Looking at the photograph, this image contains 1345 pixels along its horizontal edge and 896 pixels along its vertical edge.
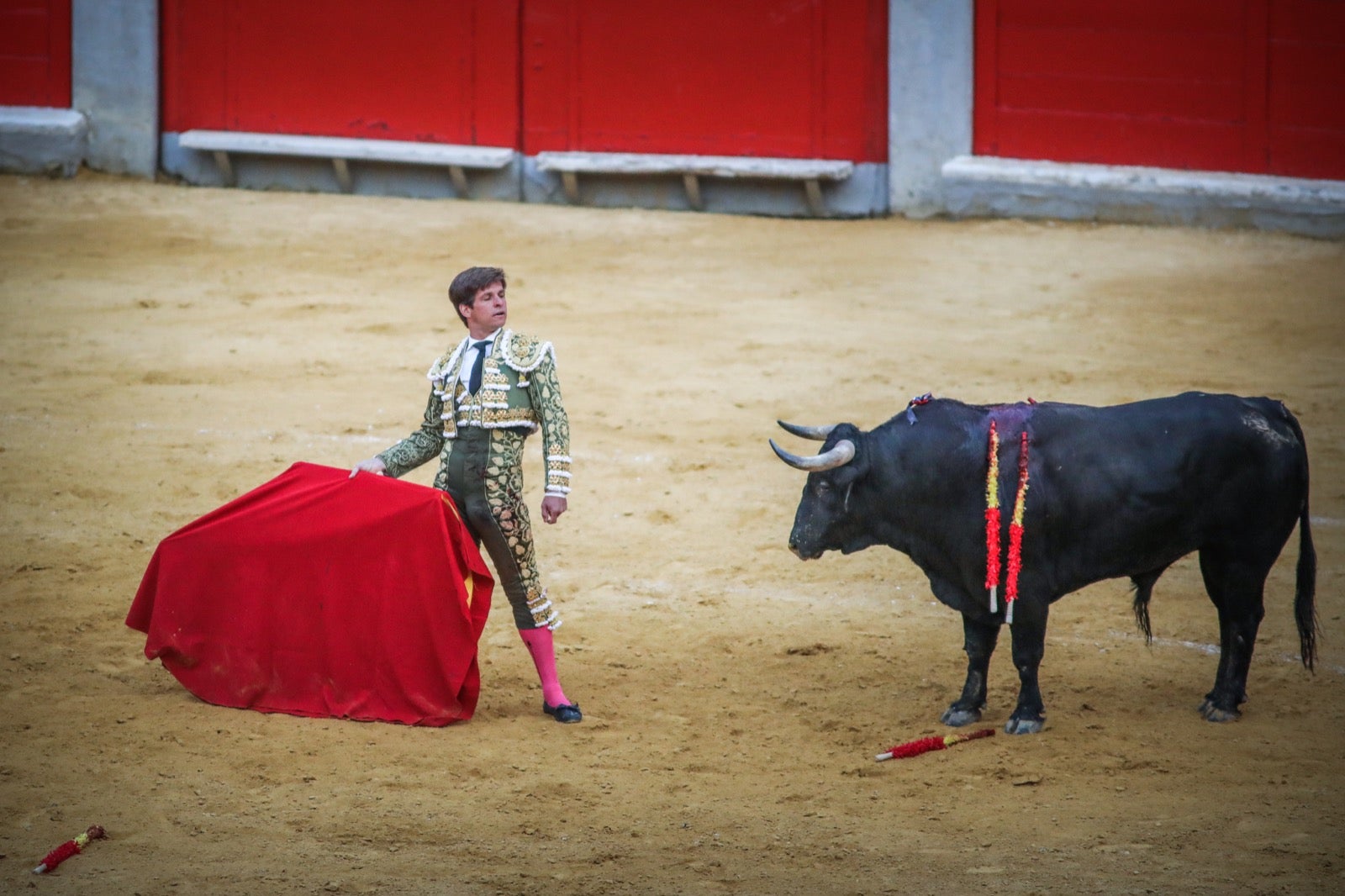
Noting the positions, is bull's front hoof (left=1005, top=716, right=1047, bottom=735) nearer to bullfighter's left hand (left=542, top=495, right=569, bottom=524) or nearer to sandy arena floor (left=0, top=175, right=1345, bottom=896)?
sandy arena floor (left=0, top=175, right=1345, bottom=896)

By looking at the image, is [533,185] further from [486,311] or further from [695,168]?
[486,311]

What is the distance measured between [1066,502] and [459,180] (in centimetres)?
982

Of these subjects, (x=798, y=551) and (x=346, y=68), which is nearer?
(x=798, y=551)

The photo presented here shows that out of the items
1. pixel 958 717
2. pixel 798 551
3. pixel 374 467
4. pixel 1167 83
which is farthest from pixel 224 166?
pixel 958 717

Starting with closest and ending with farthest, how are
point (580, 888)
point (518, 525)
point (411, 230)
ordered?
point (580, 888)
point (518, 525)
point (411, 230)

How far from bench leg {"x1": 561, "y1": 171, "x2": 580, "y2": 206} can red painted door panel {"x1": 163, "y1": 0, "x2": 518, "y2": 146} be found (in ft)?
2.17

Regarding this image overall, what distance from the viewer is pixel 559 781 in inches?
188

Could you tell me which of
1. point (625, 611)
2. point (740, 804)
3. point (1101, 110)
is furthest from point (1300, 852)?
point (1101, 110)

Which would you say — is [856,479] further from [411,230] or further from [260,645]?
[411,230]

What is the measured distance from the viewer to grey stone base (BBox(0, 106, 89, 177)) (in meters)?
14.1

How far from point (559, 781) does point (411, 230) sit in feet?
28.9

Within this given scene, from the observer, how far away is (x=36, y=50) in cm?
1440

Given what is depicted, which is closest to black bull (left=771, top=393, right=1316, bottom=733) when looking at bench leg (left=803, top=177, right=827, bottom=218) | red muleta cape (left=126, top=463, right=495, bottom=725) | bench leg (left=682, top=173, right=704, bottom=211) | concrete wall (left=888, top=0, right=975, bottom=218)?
red muleta cape (left=126, top=463, right=495, bottom=725)

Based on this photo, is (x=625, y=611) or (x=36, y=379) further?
(x=36, y=379)
